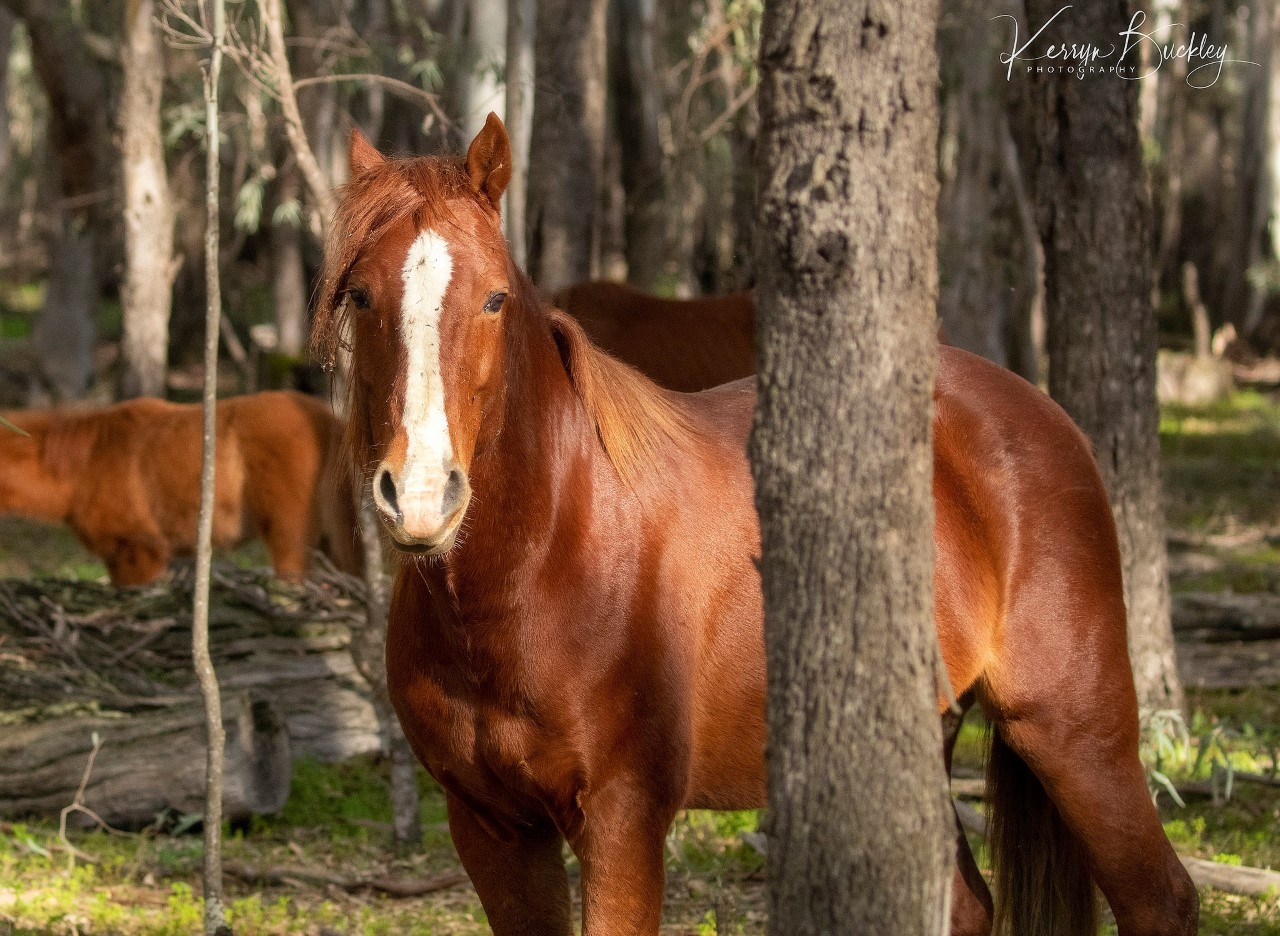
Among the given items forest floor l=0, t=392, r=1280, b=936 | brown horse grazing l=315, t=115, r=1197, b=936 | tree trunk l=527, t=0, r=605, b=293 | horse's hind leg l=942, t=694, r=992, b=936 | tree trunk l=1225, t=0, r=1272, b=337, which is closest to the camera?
brown horse grazing l=315, t=115, r=1197, b=936

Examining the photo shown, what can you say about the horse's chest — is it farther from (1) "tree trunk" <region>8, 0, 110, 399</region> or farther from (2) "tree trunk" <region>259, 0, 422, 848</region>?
(1) "tree trunk" <region>8, 0, 110, 399</region>

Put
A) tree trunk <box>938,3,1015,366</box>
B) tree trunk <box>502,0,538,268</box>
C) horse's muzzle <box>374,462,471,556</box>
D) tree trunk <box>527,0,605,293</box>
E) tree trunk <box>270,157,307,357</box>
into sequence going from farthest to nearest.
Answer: tree trunk <box>270,157,307,357</box> → tree trunk <box>938,3,1015,366</box> → tree trunk <box>527,0,605,293</box> → tree trunk <box>502,0,538,268</box> → horse's muzzle <box>374,462,471,556</box>

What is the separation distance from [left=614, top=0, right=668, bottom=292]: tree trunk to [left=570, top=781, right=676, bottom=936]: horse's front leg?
1044 cm

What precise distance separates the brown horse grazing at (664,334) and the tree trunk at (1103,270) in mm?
2107

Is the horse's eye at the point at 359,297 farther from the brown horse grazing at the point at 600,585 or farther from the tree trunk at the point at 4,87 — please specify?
the tree trunk at the point at 4,87

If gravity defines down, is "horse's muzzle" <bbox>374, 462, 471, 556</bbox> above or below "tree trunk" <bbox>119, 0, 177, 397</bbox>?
below

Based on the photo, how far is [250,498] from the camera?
9.45m

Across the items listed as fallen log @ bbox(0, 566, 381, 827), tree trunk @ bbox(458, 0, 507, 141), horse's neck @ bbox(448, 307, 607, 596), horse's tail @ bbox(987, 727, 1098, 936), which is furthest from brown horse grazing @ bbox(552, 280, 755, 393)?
horse's neck @ bbox(448, 307, 607, 596)

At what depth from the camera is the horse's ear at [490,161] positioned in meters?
3.30

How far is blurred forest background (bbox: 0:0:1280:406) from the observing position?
32.5 ft

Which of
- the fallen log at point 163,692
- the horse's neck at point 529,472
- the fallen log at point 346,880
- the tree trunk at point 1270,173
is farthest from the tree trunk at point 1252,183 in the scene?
the horse's neck at point 529,472

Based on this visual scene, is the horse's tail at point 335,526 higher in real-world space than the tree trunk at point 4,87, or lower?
lower

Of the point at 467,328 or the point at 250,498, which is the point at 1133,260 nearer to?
the point at 467,328

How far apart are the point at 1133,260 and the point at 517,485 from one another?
12.7ft
